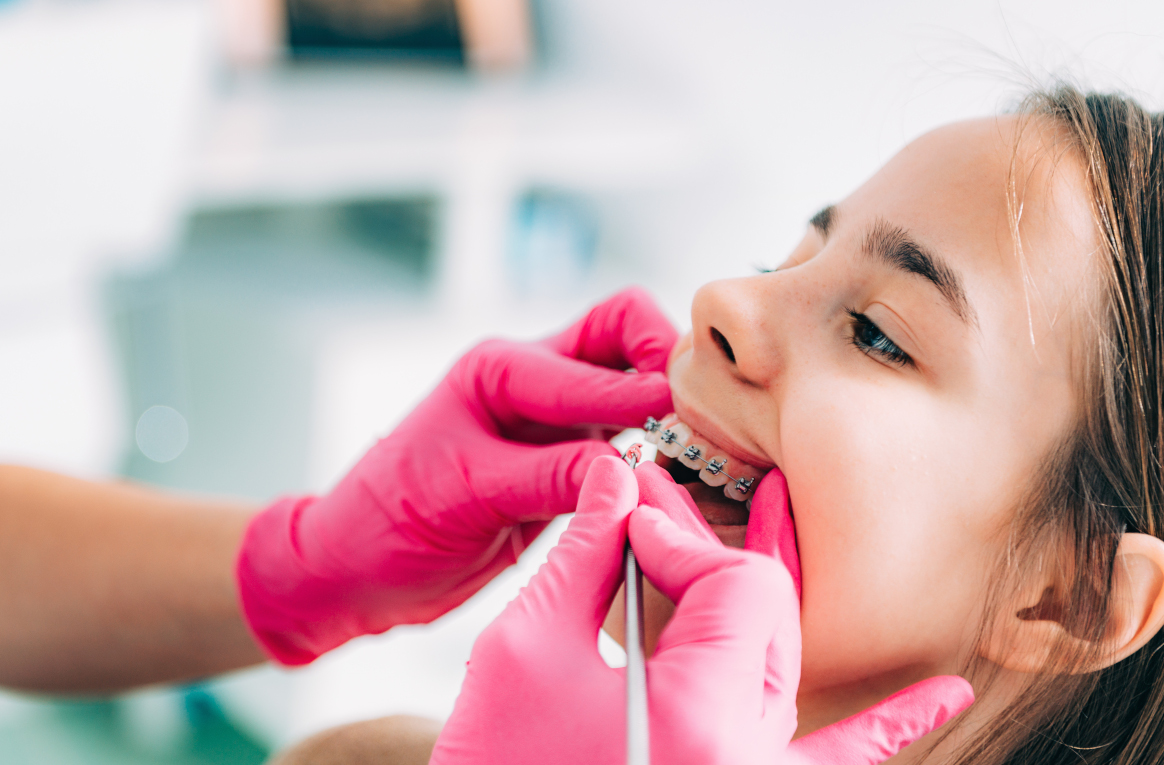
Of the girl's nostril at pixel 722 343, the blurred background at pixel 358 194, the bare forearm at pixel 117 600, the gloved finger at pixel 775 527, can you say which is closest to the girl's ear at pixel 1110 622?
the gloved finger at pixel 775 527

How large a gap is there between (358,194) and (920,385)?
258 cm

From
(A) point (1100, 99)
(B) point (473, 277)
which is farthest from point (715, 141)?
(A) point (1100, 99)

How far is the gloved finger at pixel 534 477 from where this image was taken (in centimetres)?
79

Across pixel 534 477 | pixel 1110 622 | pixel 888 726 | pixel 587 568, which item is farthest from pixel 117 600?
pixel 1110 622

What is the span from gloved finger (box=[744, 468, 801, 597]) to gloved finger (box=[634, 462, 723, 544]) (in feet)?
0.11

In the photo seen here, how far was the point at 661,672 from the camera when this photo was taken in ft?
1.83

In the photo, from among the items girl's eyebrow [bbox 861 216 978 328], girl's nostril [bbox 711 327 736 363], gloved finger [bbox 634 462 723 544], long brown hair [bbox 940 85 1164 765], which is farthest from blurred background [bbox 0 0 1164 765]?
gloved finger [bbox 634 462 723 544]

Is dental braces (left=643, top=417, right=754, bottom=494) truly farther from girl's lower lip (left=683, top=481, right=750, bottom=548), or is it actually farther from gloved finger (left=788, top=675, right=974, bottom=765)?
gloved finger (left=788, top=675, right=974, bottom=765)

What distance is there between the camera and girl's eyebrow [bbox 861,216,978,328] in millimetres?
656

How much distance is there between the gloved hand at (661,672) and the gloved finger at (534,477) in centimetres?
15

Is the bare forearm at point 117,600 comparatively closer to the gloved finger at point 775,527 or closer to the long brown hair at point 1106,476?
the gloved finger at point 775,527

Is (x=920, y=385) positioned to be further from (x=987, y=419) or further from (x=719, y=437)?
(x=719, y=437)

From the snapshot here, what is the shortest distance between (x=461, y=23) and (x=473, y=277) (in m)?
1.29

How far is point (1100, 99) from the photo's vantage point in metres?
0.74
